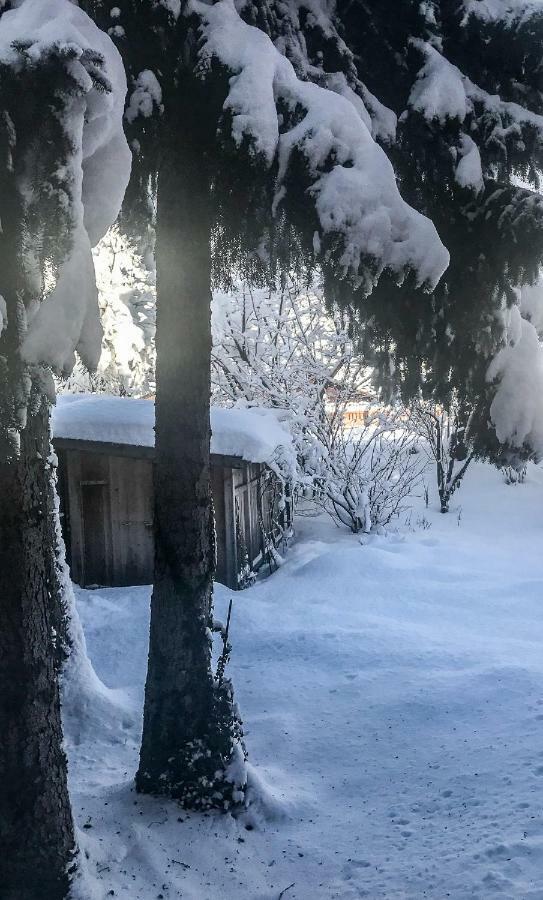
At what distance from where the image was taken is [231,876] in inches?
163

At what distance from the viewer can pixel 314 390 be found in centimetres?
1455

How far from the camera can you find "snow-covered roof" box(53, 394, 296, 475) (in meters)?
10.2

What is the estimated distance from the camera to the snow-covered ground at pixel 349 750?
413 cm

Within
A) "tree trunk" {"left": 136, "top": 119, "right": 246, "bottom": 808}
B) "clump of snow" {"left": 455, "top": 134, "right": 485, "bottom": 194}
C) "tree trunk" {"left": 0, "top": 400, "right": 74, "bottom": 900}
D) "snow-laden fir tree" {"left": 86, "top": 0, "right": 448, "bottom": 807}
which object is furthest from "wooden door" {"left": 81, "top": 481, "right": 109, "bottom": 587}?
"clump of snow" {"left": 455, "top": 134, "right": 485, "bottom": 194}

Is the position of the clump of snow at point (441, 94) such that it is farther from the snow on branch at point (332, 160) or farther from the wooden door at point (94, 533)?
the wooden door at point (94, 533)

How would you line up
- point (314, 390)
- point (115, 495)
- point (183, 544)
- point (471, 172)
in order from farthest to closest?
point (314, 390) < point (115, 495) < point (183, 544) < point (471, 172)

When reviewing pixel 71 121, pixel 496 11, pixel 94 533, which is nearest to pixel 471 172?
pixel 496 11

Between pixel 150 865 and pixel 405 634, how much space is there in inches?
182

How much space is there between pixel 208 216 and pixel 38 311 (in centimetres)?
251

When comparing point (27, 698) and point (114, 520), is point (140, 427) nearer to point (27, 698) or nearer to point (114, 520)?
point (114, 520)

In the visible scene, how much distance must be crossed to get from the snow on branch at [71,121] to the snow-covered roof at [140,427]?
24.8ft

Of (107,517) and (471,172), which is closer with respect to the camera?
(471,172)

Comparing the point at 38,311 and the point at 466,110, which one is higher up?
the point at 466,110

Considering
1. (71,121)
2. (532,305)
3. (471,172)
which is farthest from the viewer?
(532,305)
